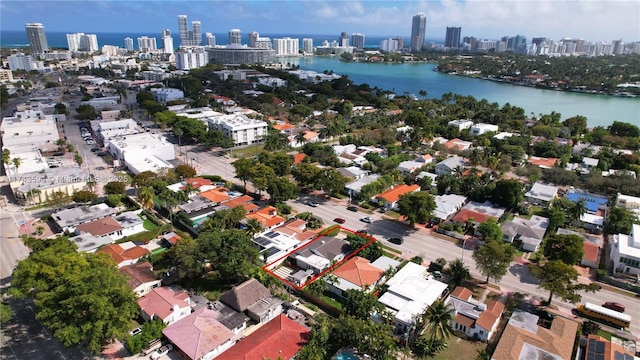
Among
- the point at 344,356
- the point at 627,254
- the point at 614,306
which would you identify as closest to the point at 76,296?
the point at 344,356

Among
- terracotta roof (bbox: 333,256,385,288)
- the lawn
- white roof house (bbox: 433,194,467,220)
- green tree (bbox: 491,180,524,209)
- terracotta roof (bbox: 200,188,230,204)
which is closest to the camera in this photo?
the lawn

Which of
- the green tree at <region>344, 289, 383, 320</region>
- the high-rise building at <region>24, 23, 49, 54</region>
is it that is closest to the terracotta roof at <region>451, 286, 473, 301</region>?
the green tree at <region>344, 289, 383, 320</region>

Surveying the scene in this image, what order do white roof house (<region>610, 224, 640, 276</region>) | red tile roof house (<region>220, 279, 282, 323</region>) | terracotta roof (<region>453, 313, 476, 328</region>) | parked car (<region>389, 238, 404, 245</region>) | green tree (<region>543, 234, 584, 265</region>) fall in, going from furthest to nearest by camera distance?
1. parked car (<region>389, 238, 404, 245</region>)
2. white roof house (<region>610, 224, 640, 276</region>)
3. green tree (<region>543, 234, 584, 265</region>)
4. red tile roof house (<region>220, 279, 282, 323</region>)
5. terracotta roof (<region>453, 313, 476, 328</region>)

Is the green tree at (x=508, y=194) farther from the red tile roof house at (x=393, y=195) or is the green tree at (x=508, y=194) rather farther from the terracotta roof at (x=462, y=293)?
the terracotta roof at (x=462, y=293)

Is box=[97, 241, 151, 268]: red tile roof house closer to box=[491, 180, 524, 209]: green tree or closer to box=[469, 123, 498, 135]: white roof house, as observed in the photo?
box=[491, 180, 524, 209]: green tree

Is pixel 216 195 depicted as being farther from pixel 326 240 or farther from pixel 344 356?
pixel 344 356
